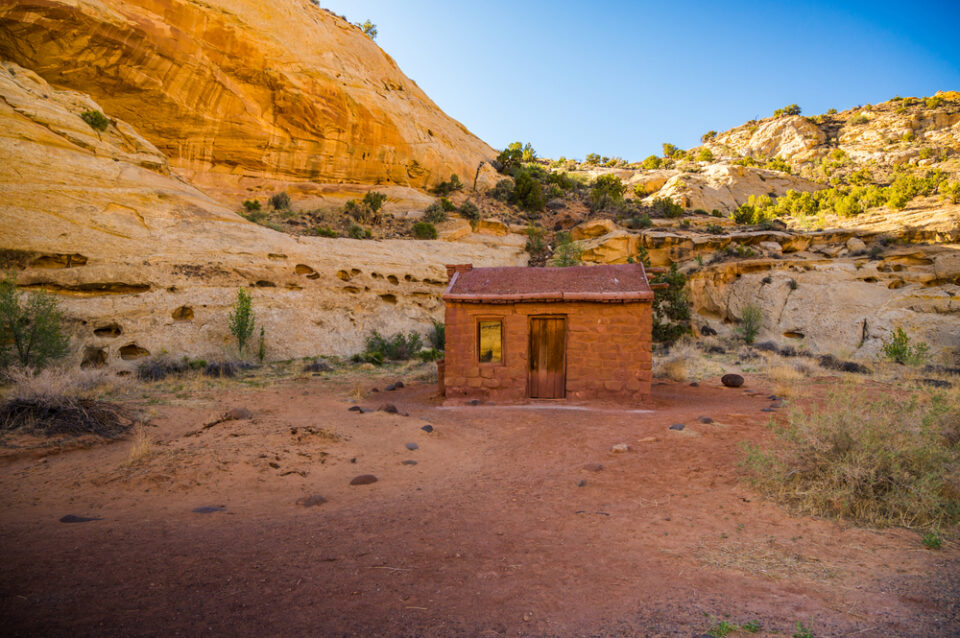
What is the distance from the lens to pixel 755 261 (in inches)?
937

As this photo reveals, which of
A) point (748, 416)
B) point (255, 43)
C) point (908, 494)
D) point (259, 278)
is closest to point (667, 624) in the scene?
point (908, 494)

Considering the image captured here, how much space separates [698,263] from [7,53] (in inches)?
1356

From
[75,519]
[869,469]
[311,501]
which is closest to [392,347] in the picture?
[311,501]

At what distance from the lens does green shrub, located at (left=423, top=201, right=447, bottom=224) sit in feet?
90.8

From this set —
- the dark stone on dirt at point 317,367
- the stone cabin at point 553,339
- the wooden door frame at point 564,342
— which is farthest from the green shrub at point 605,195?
the wooden door frame at point 564,342

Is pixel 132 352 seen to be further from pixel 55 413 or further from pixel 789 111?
pixel 789 111

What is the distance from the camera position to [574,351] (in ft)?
37.1

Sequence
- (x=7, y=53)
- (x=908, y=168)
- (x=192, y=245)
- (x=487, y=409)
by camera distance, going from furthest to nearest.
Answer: (x=908, y=168)
(x=7, y=53)
(x=192, y=245)
(x=487, y=409)

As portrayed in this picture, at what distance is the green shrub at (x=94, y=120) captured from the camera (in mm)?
18047

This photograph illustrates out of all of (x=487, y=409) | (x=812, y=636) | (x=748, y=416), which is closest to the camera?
(x=812, y=636)

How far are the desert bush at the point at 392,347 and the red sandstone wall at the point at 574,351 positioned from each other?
7.34 m

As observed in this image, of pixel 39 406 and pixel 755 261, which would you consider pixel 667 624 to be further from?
pixel 755 261

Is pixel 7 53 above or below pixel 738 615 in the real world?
above

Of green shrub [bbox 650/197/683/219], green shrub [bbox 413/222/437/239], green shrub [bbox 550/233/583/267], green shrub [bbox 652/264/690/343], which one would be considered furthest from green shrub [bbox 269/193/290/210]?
green shrub [bbox 650/197/683/219]
